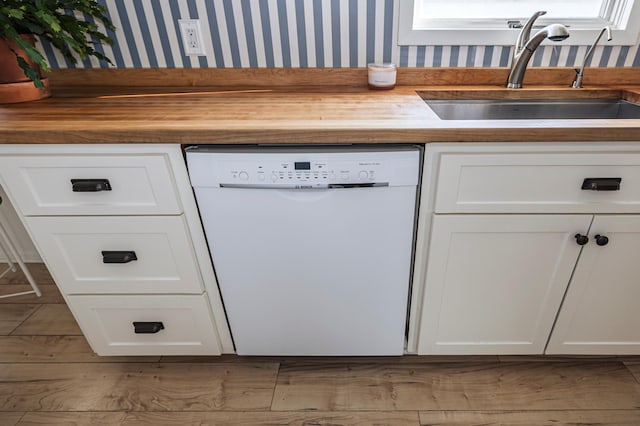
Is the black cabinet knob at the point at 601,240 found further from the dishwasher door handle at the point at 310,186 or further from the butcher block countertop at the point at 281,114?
the dishwasher door handle at the point at 310,186

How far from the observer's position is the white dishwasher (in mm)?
875

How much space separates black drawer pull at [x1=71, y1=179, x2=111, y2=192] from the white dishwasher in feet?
0.80

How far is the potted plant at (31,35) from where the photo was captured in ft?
3.25

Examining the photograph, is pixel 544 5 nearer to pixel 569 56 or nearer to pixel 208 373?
pixel 569 56

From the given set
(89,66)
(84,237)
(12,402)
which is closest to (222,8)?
(89,66)

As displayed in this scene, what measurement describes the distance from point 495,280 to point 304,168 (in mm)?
680

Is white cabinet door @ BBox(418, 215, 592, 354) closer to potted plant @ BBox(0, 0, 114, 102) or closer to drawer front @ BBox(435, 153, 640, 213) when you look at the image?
drawer front @ BBox(435, 153, 640, 213)

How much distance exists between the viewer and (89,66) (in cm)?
135

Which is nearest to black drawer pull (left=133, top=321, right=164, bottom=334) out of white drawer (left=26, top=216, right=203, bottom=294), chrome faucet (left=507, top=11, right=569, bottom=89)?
white drawer (left=26, top=216, right=203, bottom=294)

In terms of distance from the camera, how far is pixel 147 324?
1173mm

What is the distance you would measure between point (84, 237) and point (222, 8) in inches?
35.7

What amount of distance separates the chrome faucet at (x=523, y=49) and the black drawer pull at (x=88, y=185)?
1370mm

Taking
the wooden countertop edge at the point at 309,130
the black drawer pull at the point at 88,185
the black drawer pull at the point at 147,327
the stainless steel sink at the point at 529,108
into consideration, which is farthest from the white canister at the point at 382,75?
the black drawer pull at the point at 147,327

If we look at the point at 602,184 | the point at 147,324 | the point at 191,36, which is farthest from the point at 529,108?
the point at 147,324
